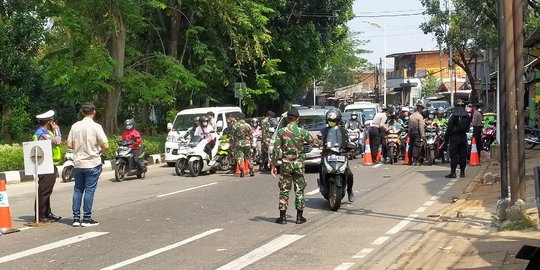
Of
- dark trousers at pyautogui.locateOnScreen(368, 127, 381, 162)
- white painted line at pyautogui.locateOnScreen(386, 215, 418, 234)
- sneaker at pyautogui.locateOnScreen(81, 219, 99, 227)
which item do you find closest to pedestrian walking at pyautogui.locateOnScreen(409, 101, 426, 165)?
dark trousers at pyautogui.locateOnScreen(368, 127, 381, 162)

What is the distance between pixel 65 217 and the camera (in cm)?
1146

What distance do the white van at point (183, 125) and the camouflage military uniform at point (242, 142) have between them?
2.95m

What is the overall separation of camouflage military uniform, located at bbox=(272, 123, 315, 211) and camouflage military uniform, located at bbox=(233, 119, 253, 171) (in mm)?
7401

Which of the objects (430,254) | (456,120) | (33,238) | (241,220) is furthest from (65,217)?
(456,120)

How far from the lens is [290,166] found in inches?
404

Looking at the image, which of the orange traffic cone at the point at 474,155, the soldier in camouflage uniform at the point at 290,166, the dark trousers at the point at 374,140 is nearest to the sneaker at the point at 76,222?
the soldier in camouflage uniform at the point at 290,166

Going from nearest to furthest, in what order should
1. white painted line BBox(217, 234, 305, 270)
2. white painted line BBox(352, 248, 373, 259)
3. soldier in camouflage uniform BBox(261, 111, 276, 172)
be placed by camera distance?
1. white painted line BBox(217, 234, 305, 270)
2. white painted line BBox(352, 248, 373, 259)
3. soldier in camouflage uniform BBox(261, 111, 276, 172)

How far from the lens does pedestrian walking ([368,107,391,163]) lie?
2077 cm

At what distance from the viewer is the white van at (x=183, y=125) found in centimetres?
2167

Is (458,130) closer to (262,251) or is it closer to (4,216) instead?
(262,251)

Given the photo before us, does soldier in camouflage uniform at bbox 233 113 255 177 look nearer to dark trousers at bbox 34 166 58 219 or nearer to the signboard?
dark trousers at bbox 34 166 58 219

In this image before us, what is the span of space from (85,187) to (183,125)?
40.4 feet

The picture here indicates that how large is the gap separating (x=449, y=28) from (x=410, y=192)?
35456 mm

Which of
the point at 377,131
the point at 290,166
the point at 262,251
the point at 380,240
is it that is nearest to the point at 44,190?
the point at 290,166
